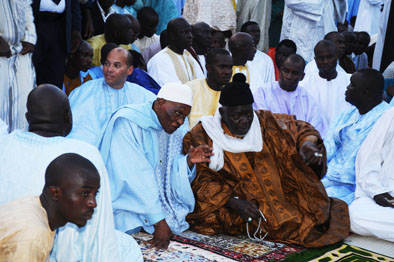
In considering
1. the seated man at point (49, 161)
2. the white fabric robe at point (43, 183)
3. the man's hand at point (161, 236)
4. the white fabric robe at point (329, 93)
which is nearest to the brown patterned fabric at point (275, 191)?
the man's hand at point (161, 236)

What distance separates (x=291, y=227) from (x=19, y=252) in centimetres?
280

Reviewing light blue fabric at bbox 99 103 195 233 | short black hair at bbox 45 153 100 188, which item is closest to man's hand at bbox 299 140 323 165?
light blue fabric at bbox 99 103 195 233

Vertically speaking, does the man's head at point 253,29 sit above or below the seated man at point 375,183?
above

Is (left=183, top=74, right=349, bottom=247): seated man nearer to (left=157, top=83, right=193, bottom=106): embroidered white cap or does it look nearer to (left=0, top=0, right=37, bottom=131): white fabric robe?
(left=157, top=83, right=193, bottom=106): embroidered white cap

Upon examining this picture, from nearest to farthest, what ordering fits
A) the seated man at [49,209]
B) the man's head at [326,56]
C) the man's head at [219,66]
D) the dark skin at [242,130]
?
the seated man at [49,209] < the dark skin at [242,130] < the man's head at [219,66] < the man's head at [326,56]

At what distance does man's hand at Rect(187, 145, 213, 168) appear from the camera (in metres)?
4.73

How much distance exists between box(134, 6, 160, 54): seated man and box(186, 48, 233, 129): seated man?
2.05 meters

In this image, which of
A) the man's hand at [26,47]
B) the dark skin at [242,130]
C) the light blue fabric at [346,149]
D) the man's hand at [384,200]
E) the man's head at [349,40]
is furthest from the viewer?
the man's head at [349,40]

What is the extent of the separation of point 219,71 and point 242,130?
155 cm

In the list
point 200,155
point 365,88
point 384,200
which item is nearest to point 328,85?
point 365,88

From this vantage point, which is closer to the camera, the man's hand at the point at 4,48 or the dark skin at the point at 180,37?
the man's hand at the point at 4,48

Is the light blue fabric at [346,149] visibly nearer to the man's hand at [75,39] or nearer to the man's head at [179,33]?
the man's head at [179,33]

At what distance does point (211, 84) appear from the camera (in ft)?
20.4

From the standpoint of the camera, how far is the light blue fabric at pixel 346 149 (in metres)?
5.50
